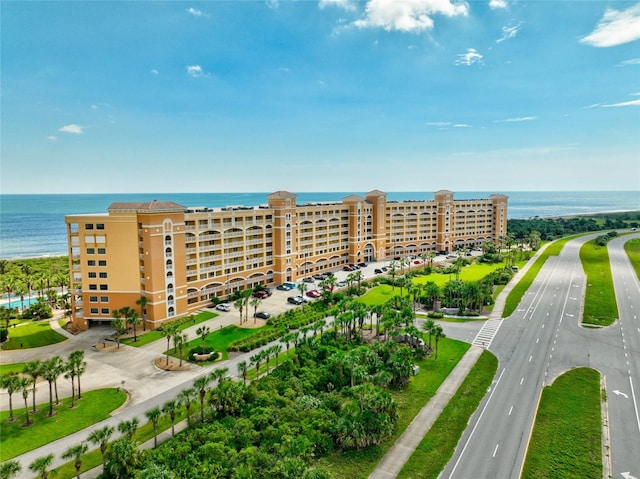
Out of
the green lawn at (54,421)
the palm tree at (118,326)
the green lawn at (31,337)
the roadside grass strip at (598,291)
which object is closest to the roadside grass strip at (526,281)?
the roadside grass strip at (598,291)

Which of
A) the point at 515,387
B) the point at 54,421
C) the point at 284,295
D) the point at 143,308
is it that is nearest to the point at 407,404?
the point at 515,387

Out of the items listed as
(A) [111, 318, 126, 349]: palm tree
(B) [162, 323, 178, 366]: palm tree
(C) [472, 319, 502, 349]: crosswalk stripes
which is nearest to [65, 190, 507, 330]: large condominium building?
(B) [162, 323, 178, 366]: palm tree

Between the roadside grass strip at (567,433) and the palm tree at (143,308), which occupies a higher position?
the palm tree at (143,308)

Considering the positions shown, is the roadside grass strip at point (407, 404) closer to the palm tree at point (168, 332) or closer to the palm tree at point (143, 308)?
the palm tree at point (168, 332)

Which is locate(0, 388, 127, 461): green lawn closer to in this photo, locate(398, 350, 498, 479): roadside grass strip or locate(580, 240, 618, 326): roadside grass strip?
locate(398, 350, 498, 479): roadside grass strip

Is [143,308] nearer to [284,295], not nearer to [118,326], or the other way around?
[118,326]

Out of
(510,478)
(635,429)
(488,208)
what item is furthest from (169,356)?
(488,208)

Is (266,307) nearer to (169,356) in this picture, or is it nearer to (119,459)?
(169,356)

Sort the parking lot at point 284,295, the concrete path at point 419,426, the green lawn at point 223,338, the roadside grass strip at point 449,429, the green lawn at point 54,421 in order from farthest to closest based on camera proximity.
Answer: the parking lot at point 284,295 < the green lawn at point 223,338 < the green lawn at point 54,421 < the concrete path at point 419,426 < the roadside grass strip at point 449,429
